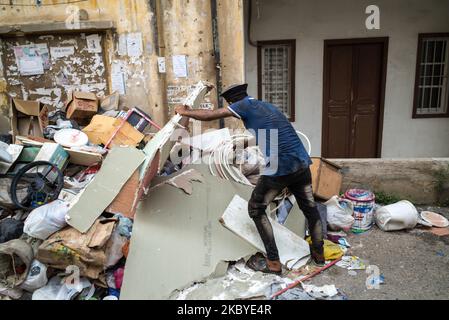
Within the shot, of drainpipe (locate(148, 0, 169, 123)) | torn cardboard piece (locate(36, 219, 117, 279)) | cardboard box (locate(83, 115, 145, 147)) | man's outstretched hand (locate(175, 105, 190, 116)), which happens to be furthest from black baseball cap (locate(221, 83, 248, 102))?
drainpipe (locate(148, 0, 169, 123))

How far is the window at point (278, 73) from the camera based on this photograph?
759 centimetres

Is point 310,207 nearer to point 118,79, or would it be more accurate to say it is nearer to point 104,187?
point 104,187

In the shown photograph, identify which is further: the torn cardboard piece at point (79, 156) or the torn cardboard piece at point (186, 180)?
the torn cardboard piece at point (79, 156)

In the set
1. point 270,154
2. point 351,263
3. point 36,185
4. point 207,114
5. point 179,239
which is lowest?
point 351,263

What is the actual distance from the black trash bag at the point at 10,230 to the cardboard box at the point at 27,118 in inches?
64.4

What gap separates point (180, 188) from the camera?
4484 mm

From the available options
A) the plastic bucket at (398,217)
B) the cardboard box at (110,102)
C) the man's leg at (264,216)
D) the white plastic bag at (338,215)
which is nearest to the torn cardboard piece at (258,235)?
the man's leg at (264,216)

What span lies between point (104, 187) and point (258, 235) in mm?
1749

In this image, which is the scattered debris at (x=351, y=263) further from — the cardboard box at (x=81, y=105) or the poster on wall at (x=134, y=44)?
the poster on wall at (x=134, y=44)

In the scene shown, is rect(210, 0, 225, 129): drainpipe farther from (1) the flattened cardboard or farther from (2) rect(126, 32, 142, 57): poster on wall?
(1) the flattened cardboard

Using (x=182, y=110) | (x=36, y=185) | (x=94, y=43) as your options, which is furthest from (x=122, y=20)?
(x=36, y=185)

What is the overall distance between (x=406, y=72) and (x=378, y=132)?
124 cm

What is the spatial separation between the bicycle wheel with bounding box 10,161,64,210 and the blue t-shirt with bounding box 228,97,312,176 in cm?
227

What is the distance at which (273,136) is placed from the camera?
3.85 m
